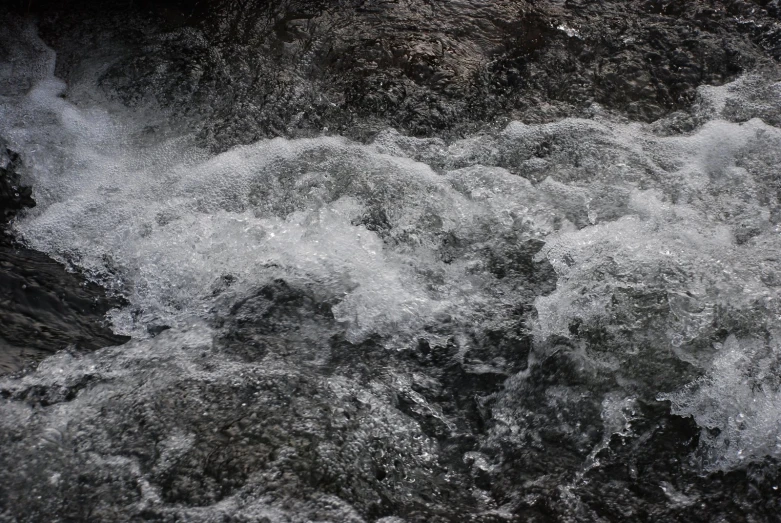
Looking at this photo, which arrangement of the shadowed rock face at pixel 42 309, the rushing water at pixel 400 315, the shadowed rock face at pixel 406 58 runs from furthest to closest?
the shadowed rock face at pixel 406 58 < the shadowed rock face at pixel 42 309 < the rushing water at pixel 400 315

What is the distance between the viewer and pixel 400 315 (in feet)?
7.20

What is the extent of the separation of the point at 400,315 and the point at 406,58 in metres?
1.57

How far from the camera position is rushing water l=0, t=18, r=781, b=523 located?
174cm

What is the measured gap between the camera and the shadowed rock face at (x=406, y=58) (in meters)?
3.04

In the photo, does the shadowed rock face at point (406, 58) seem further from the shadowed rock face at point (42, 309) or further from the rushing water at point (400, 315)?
the shadowed rock face at point (42, 309)

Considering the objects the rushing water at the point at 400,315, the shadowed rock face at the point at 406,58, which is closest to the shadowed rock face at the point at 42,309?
the rushing water at the point at 400,315

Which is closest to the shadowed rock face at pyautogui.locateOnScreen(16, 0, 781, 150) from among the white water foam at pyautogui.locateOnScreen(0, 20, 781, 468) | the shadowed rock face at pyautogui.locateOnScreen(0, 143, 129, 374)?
the white water foam at pyautogui.locateOnScreen(0, 20, 781, 468)

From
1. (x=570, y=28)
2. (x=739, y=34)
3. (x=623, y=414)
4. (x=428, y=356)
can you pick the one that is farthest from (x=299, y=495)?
(x=739, y=34)

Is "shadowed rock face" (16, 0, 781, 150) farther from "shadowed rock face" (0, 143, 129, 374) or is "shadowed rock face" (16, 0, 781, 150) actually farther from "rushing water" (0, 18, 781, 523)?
"shadowed rock face" (0, 143, 129, 374)

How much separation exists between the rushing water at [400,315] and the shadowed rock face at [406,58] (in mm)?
164

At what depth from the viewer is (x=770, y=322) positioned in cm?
206

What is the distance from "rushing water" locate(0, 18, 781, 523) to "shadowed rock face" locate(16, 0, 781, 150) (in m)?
0.16

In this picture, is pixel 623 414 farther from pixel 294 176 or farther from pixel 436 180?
pixel 294 176

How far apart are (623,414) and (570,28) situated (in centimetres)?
219
